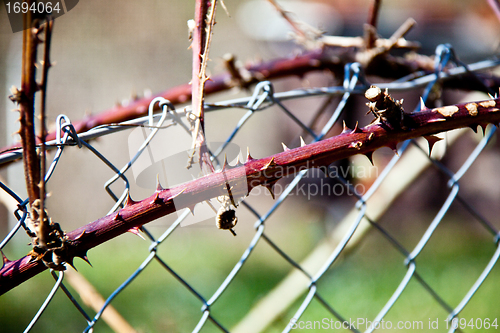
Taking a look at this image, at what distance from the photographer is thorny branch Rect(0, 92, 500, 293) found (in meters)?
0.44

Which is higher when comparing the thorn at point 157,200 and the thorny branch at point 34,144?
the thorny branch at point 34,144

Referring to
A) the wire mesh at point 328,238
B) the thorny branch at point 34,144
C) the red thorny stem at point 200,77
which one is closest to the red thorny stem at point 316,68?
the wire mesh at point 328,238

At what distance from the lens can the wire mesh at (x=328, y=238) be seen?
0.54m

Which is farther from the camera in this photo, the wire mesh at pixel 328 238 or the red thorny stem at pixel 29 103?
the wire mesh at pixel 328 238

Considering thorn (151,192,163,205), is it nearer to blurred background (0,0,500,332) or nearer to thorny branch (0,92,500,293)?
thorny branch (0,92,500,293)

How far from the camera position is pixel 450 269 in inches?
76.9

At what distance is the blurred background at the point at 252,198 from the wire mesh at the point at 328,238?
82 millimetres

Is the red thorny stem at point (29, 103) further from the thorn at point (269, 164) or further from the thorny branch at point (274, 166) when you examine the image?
the thorn at point (269, 164)

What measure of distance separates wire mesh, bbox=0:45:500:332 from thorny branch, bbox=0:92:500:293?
0.17 ft

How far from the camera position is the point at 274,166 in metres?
0.49

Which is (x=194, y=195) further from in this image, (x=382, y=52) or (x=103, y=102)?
(x=103, y=102)

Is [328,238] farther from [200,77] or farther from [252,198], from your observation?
[252,198]

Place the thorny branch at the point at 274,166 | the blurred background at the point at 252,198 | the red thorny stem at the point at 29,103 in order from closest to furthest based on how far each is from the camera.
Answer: the red thorny stem at the point at 29,103, the thorny branch at the point at 274,166, the blurred background at the point at 252,198

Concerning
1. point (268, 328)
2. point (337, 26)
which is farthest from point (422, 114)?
point (337, 26)
